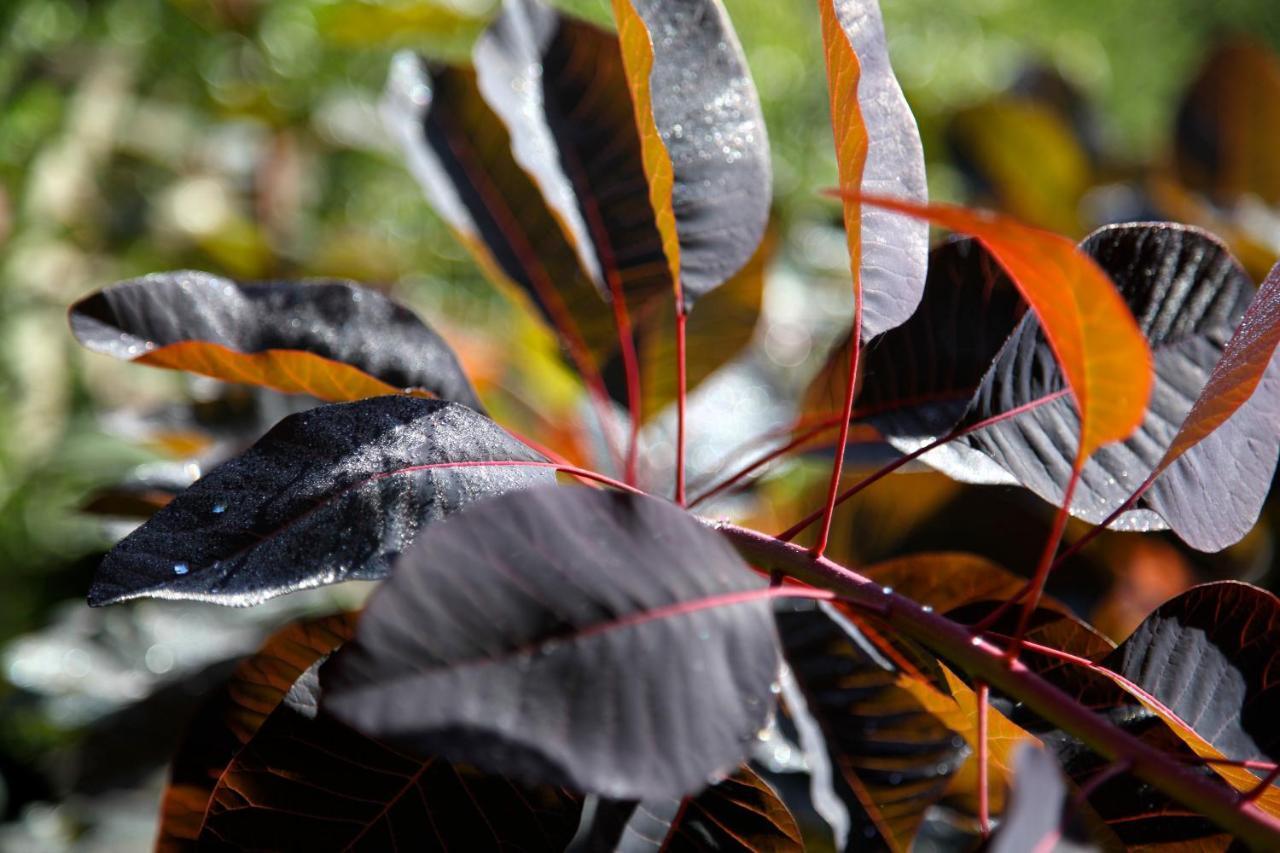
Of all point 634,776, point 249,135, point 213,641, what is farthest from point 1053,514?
point 249,135

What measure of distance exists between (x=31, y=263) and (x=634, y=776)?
216 cm

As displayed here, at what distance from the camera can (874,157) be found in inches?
21.6

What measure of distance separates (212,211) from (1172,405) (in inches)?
83.0

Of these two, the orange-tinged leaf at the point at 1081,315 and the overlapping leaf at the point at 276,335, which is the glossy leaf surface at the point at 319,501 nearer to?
the overlapping leaf at the point at 276,335

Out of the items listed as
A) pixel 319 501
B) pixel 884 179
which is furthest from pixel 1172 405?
pixel 319 501

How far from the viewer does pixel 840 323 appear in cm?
181

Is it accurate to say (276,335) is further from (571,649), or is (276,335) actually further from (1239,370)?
(1239,370)

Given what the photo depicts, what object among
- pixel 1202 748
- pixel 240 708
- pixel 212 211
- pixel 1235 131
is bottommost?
pixel 212 211

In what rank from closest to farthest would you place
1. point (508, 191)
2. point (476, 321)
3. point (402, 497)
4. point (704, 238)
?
1. point (402, 497)
2. point (704, 238)
3. point (508, 191)
4. point (476, 321)

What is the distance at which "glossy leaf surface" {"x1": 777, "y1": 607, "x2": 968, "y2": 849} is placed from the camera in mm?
666

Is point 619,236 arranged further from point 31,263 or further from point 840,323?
point 31,263

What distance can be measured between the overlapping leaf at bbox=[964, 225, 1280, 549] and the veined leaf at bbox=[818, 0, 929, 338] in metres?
0.08

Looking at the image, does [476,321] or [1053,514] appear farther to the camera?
[476,321]

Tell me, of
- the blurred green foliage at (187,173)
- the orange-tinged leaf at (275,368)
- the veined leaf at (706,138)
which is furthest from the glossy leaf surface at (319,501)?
the blurred green foliage at (187,173)
